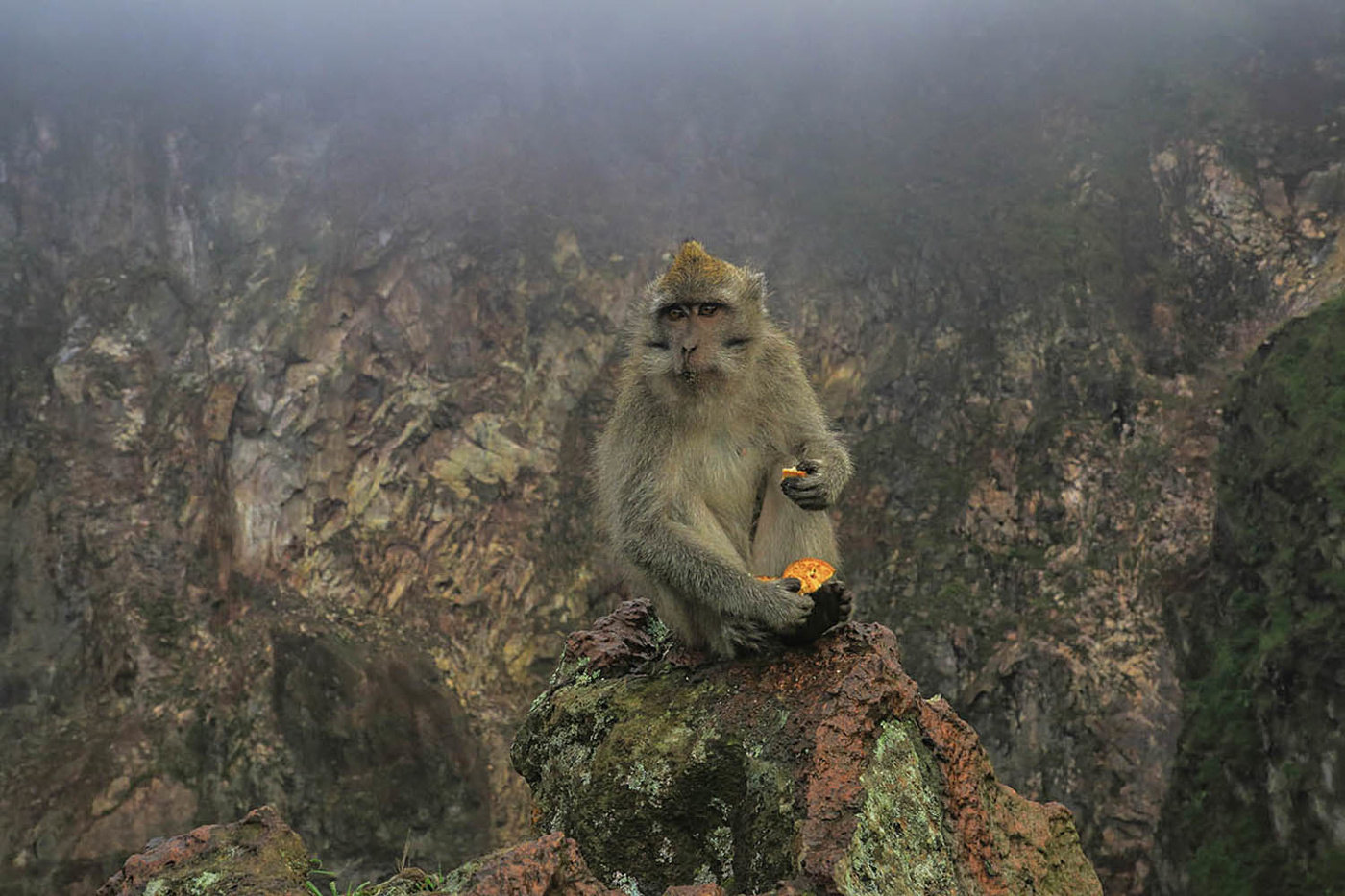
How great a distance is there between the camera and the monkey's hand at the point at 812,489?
4.18 meters

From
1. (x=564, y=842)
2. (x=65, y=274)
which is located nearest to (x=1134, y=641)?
(x=564, y=842)

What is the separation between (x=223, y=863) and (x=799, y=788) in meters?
1.72

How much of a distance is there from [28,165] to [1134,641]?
2009cm

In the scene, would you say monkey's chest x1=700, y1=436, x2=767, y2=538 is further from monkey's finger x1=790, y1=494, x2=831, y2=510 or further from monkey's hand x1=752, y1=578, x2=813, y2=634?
monkey's hand x1=752, y1=578, x2=813, y2=634

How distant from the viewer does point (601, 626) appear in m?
4.91

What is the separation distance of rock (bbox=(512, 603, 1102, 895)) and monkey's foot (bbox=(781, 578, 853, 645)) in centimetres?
6

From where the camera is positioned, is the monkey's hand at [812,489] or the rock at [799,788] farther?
the monkey's hand at [812,489]

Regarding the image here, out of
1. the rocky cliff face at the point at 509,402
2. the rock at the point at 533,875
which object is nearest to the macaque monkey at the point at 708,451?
the rock at the point at 533,875

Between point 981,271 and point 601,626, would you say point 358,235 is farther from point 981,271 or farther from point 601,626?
point 601,626

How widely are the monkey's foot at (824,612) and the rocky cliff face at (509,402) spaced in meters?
9.14

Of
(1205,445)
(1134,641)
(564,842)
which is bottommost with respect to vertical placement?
(1134,641)

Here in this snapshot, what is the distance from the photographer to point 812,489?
4.19m

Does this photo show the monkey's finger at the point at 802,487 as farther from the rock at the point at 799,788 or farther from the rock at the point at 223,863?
the rock at the point at 223,863

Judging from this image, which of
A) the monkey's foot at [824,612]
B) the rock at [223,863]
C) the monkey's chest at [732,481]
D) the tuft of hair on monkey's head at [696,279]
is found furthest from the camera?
the monkey's chest at [732,481]
